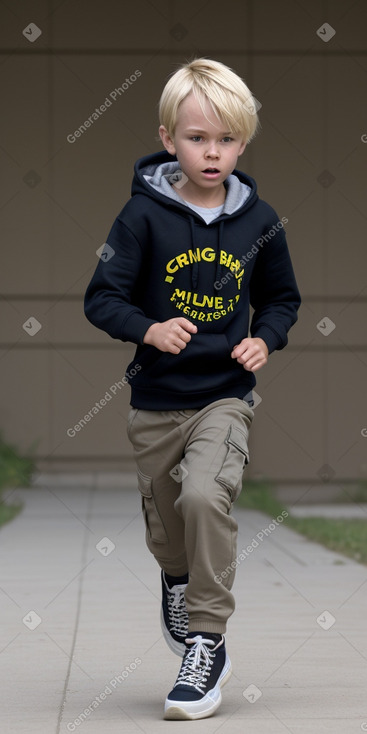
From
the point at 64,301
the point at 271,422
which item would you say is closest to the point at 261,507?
the point at 271,422

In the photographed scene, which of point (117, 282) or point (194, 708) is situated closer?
point (194, 708)

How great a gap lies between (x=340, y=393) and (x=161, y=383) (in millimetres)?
8222

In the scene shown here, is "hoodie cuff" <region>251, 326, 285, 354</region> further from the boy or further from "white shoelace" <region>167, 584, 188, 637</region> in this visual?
"white shoelace" <region>167, 584, 188, 637</region>

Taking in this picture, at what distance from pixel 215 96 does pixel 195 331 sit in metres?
0.67

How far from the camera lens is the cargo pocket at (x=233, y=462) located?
12.1 ft

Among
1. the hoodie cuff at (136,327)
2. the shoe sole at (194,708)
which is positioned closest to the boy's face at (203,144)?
the hoodie cuff at (136,327)

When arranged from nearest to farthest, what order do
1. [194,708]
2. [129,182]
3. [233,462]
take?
[194,708] → [233,462] → [129,182]

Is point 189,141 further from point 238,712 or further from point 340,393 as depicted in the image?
point 340,393

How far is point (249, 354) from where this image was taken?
3760 millimetres

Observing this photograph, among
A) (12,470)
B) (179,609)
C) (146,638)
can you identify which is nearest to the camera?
(179,609)

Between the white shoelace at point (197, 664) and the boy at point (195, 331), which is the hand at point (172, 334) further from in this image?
the white shoelace at point (197, 664)

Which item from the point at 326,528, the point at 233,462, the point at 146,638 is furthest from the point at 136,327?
the point at 326,528

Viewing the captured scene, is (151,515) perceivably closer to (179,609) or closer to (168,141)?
(179,609)

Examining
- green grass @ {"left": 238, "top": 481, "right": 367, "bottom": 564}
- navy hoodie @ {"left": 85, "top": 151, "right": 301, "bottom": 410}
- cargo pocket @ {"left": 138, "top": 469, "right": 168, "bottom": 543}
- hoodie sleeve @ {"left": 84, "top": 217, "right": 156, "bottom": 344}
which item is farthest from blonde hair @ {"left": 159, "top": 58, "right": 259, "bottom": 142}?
Answer: green grass @ {"left": 238, "top": 481, "right": 367, "bottom": 564}
